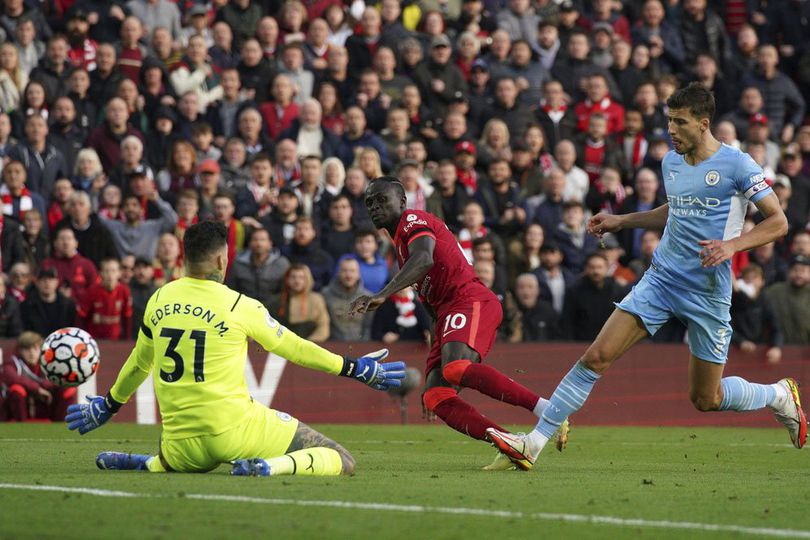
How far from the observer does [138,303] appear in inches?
663

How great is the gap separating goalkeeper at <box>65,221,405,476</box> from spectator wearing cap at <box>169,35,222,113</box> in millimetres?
11056

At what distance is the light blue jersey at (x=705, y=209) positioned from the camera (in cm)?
952

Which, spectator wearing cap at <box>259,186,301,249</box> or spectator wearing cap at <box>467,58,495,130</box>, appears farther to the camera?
spectator wearing cap at <box>467,58,495,130</box>

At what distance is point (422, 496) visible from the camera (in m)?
7.70

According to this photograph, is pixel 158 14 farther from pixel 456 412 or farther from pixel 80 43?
pixel 456 412

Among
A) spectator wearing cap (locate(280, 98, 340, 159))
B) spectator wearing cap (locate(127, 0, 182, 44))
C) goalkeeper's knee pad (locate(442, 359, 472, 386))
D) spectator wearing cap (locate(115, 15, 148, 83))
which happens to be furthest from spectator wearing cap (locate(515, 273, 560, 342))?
goalkeeper's knee pad (locate(442, 359, 472, 386))

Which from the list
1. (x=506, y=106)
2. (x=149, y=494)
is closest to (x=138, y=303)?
(x=506, y=106)

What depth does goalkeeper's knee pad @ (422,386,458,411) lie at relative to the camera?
33.2 ft

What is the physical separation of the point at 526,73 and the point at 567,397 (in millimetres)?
12150

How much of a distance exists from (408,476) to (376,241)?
8622mm

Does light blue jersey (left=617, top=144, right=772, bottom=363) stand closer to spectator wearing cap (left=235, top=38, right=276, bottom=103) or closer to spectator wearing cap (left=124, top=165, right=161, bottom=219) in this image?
spectator wearing cap (left=124, top=165, right=161, bottom=219)

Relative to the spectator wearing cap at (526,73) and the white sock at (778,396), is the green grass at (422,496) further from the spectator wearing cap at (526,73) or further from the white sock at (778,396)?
the spectator wearing cap at (526,73)

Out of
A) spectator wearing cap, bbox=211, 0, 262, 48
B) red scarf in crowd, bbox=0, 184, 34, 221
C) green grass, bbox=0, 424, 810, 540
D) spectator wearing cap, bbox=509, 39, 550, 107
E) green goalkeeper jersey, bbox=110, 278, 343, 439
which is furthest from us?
spectator wearing cap, bbox=509, 39, 550, 107

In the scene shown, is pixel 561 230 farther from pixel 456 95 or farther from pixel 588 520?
pixel 588 520
